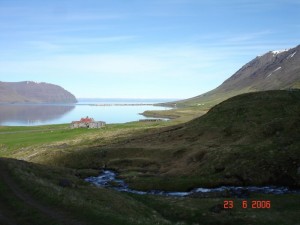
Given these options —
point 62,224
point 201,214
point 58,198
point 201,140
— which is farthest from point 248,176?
point 62,224

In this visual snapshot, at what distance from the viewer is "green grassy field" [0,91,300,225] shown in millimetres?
33531

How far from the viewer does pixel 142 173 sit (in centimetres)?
7312

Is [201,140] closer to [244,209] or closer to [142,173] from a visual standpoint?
[142,173]

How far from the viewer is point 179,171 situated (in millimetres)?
71000

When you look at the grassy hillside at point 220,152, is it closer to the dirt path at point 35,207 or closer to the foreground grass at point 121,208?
the foreground grass at point 121,208

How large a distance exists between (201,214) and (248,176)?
20881mm

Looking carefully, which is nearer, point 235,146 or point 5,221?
point 5,221

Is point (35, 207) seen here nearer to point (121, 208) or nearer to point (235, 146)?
point (121, 208)
